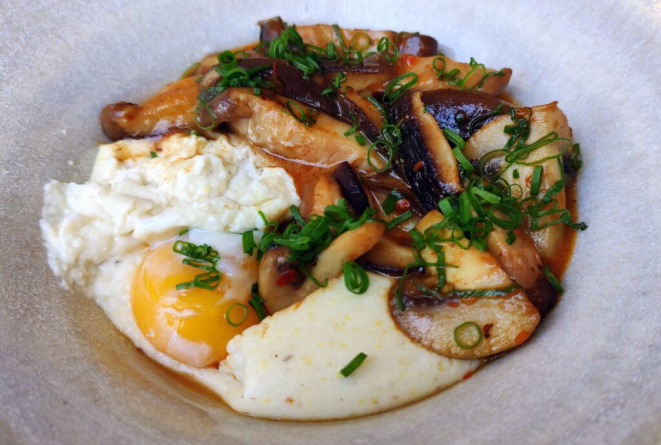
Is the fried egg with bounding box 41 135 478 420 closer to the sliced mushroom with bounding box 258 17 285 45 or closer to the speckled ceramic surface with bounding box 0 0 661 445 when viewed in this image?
the speckled ceramic surface with bounding box 0 0 661 445

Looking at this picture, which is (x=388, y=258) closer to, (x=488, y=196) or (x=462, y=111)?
(x=488, y=196)

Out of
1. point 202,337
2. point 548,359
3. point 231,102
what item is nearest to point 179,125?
point 231,102

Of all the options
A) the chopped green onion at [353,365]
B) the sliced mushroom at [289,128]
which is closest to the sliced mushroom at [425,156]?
the sliced mushroom at [289,128]

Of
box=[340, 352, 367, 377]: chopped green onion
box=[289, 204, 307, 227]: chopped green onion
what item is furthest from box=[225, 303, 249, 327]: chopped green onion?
box=[340, 352, 367, 377]: chopped green onion

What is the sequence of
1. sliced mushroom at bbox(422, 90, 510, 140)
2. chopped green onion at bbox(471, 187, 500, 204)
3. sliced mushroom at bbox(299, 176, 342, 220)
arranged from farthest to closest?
sliced mushroom at bbox(422, 90, 510, 140), sliced mushroom at bbox(299, 176, 342, 220), chopped green onion at bbox(471, 187, 500, 204)

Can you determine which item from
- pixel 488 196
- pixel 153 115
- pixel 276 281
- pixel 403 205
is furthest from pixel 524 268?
pixel 153 115

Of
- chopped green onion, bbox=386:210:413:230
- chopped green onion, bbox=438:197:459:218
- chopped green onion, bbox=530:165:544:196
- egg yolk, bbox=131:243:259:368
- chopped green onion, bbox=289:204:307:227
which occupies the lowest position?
egg yolk, bbox=131:243:259:368

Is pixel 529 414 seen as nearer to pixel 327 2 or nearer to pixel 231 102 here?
pixel 231 102
